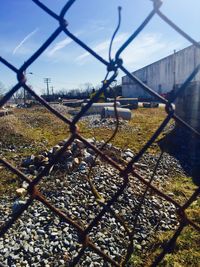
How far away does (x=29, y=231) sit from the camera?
4137mm

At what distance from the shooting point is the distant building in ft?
116

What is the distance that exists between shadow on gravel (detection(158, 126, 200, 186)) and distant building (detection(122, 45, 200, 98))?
818 inches

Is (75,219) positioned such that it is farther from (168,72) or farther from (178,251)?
(168,72)

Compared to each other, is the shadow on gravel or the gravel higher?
the gravel

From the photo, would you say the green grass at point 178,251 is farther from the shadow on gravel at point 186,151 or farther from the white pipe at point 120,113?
the white pipe at point 120,113

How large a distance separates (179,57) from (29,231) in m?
38.0

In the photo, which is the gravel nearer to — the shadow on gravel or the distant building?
the shadow on gravel

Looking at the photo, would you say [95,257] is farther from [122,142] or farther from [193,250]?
[122,142]

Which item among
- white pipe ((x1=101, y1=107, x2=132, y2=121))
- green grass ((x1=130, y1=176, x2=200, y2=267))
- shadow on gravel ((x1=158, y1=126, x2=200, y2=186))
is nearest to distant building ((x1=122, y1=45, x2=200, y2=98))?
white pipe ((x1=101, y1=107, x2=132, y2=121))

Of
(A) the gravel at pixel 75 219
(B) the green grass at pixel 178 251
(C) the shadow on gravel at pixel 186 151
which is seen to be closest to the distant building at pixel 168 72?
(C) the shadow on gravel at pixel 186 151

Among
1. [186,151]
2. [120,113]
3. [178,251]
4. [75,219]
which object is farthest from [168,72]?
[178,251]

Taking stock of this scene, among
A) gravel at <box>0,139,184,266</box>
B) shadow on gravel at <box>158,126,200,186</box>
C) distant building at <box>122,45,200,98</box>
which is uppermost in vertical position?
distant building at <box>122,45,200,98</box>

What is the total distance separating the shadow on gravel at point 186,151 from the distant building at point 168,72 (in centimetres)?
2078

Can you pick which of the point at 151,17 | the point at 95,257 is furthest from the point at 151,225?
Result: the point at 151,17
